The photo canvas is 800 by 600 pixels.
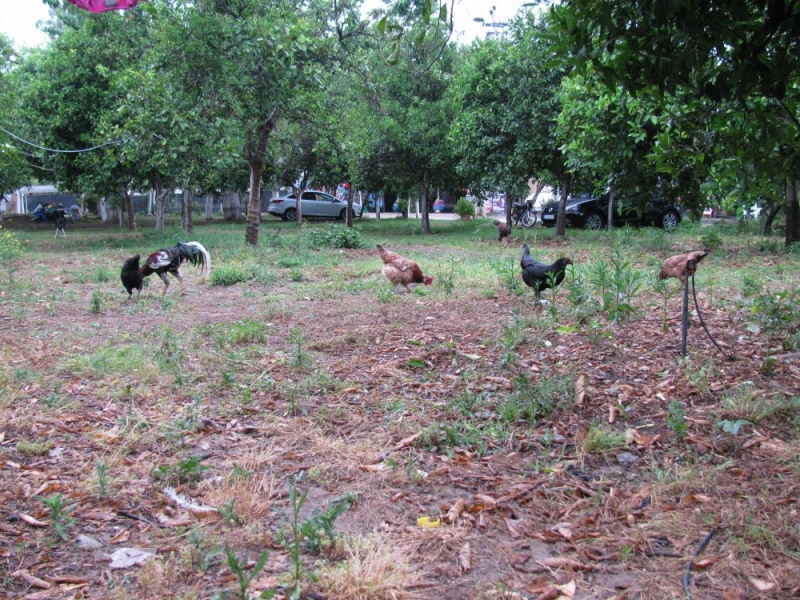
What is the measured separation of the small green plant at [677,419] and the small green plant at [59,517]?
3.21m

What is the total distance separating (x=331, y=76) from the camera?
14.0 meters

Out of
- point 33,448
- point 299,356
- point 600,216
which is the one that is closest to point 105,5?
point 299,356

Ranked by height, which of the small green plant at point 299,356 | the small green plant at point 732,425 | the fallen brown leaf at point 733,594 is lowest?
the fallen brown leaf at point 733,594

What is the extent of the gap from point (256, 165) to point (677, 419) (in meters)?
13.4

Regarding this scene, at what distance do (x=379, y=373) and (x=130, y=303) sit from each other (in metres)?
4.54

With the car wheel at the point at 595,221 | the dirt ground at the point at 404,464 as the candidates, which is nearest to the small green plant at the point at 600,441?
the dirt ground at the point at 404,464

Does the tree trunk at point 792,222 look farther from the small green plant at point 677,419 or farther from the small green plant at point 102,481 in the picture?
the small green plant at point 102,481

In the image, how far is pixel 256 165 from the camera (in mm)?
15500

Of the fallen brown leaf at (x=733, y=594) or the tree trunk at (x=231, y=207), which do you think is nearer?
the fallen brown leaf at (x=733, y=594)

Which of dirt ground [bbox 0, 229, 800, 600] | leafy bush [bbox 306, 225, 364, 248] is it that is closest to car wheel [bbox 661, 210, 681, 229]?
leafy bush [bbox 306, 225, 364, 248]

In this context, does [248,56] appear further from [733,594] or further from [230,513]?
[733,594]

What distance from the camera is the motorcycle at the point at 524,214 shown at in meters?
27.9

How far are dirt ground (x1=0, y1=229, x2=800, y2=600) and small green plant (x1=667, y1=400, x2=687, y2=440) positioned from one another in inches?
2.7

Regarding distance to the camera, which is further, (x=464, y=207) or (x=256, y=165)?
(x=464, y=207)
